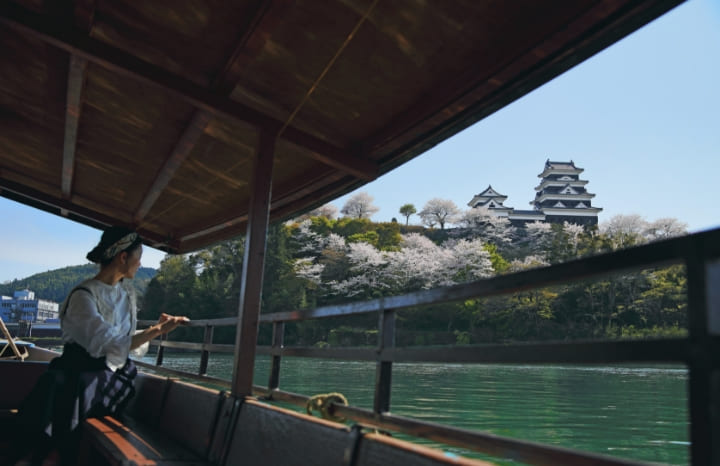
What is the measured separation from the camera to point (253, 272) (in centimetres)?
270

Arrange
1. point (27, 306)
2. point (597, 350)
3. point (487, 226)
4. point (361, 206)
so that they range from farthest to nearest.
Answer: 1. point (27, 306)
2. point (361, 206)
3. point (487, 226)
4. point (597, 350)

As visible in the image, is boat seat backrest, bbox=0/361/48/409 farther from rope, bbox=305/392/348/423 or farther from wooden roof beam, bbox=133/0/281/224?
rope, bbox=305/392/348/423

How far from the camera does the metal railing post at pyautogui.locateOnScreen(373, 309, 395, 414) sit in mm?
1689

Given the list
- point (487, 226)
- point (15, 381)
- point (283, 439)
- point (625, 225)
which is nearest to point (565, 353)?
point (283, 439)

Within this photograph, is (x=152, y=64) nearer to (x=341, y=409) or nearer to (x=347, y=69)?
(x=347, y=69)

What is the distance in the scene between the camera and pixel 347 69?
2.43 meters

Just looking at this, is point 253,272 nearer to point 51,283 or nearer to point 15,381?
point 15,381

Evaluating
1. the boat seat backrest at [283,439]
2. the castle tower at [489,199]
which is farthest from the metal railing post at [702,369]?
the castle tower at [489,199]

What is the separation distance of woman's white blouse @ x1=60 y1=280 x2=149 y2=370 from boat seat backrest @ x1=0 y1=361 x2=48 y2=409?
0.86m

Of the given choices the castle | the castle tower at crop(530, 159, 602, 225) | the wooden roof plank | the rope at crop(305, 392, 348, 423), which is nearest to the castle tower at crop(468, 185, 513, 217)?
the castle

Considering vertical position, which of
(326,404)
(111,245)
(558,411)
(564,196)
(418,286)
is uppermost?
(564,196)

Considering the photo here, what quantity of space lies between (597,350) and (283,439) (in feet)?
3.21

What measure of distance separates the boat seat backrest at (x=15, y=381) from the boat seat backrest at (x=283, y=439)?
1.57m

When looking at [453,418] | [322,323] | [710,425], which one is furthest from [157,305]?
[710,425]
